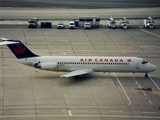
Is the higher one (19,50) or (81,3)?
(19,50)

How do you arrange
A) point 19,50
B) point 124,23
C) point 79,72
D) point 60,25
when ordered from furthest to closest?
1. point 124,23
2. point 60,25
3. point 19,50
4. point 79,72

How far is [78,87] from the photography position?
97438 millimetres

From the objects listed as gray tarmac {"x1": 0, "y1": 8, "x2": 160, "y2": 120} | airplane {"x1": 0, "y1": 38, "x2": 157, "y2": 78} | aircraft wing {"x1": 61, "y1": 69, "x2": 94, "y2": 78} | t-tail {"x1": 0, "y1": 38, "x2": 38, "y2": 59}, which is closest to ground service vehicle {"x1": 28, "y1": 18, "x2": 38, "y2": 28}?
gray tarmac {"x1": 0, "y1": 8, "x2": 160, "y2": 120}

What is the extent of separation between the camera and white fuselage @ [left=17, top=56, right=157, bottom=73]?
10112cm

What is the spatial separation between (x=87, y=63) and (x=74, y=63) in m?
2.41

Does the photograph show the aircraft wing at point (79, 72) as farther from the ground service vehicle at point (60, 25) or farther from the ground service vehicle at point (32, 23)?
the ground service vehicle at point (32, 23)

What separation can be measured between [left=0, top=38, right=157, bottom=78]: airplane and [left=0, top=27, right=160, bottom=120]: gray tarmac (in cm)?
184

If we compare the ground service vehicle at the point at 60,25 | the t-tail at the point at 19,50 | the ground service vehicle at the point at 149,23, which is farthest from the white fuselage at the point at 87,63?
the ground service vehicle at the point at 149,23

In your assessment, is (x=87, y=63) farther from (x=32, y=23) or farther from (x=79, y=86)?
(x=32, y=23)

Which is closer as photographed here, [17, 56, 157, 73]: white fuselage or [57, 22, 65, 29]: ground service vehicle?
[17, 56, 157, 73]: white fuselage

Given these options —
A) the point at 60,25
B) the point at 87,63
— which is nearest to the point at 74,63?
the point at 87,63

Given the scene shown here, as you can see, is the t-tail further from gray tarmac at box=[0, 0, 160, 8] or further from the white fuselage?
gray tarmac at box=[0, 0, 160, 8]

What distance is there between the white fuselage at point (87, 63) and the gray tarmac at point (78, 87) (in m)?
2.01

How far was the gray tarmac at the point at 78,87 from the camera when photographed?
8569cm
